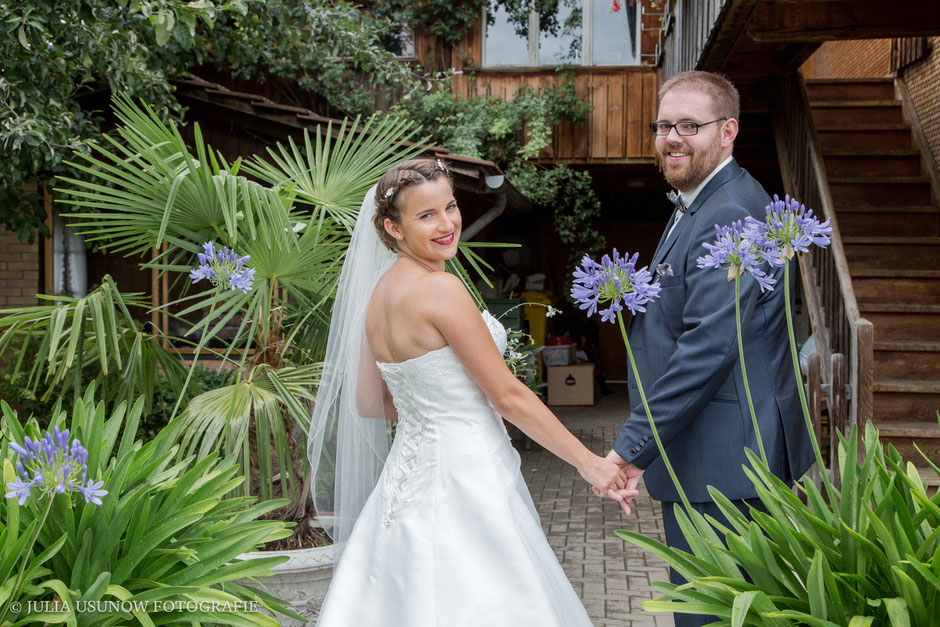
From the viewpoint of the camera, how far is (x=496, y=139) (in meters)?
10.4

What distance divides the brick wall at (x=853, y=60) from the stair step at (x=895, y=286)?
3392mm

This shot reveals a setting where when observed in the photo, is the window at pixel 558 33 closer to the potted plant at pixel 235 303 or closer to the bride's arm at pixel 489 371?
the potted plant at pixel 235 303

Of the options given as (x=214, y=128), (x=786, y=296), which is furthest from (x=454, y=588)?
(x=214, y=128)

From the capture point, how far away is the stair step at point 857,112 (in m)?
8.30

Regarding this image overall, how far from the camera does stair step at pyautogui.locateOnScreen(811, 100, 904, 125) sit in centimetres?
830

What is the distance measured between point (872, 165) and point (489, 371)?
6.70 meters

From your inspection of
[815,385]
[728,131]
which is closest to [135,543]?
[728,131]

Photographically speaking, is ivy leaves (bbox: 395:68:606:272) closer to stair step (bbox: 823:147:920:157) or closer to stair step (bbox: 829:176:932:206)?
stair step (bbox: 823:147:920:157)

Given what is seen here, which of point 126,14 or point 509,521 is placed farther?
point 126,14

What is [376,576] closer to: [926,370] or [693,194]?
[693,194]

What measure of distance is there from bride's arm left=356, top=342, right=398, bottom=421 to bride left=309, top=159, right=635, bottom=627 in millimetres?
167

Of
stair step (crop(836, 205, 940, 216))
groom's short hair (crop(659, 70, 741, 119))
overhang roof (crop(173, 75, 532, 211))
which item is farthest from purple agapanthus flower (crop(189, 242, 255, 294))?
stair step (crop(836, 205, 940, 216))

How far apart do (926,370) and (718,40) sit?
9.35 feet

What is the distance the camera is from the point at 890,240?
6840 mm
